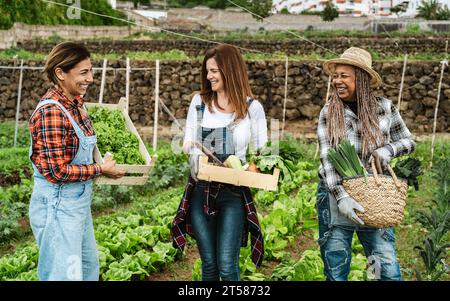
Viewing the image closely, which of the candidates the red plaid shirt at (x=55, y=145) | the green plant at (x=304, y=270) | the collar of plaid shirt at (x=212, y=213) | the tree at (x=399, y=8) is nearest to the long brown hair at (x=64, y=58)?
the red plaid shirt at (x=55, y=145)

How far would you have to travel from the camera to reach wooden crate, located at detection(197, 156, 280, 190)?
11.5ft

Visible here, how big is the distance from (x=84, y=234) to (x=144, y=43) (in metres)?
20.7

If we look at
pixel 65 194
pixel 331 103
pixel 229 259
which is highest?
pixel 331 103

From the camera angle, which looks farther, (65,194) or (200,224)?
(200,224)

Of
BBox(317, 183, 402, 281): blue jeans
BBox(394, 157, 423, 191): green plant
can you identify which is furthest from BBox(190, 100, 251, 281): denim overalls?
BBox(394, 157, 423, 191): green plant

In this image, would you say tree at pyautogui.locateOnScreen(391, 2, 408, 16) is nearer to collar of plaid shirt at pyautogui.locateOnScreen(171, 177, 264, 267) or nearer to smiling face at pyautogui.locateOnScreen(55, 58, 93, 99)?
collar of plaid shirt at pyautogui.locateOnScreen(171, 177, 264, 267)

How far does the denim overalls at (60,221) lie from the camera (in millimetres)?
3299

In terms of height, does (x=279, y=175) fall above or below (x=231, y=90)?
below

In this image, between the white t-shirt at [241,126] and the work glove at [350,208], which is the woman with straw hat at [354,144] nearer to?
the work glove at [350,208]

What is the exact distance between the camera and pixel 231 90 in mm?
3676

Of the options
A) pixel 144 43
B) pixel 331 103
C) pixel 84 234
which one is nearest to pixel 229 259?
pixel 84 234

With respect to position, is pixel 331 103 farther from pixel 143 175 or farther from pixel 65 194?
pixel 65 194

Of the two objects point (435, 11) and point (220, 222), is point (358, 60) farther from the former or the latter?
point (435, 11)

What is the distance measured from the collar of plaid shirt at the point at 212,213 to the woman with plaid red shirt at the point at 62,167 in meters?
0.55
